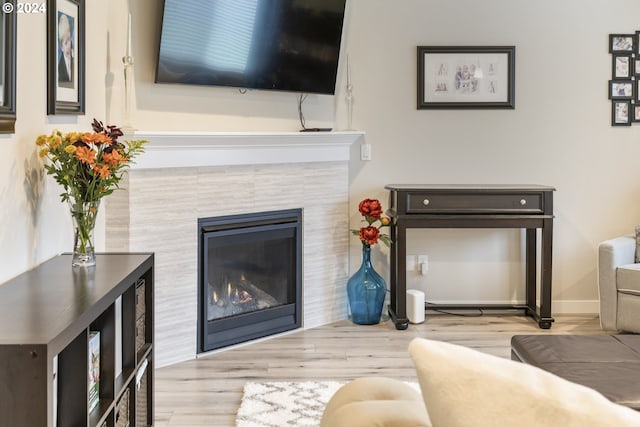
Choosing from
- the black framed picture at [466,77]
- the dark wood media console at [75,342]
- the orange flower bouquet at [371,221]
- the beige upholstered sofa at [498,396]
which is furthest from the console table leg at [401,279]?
the beige upholstered sofa at [498,396]

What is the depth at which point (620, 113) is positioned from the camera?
206 inches

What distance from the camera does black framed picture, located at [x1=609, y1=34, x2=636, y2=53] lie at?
519 cm

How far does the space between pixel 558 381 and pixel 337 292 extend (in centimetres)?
411

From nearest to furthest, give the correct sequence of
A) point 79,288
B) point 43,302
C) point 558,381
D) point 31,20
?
point 558,381
point 43,302
point 79,288
point 31,20

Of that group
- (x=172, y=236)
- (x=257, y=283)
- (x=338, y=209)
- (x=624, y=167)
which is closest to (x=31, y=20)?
(x=172, y=236)

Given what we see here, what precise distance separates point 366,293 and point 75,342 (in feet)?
10.2

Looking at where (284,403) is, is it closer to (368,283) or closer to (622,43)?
(368,283)

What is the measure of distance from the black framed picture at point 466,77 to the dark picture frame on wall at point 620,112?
701 mm

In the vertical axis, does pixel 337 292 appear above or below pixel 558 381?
below

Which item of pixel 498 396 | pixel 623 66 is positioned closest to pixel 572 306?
pixel 623 66

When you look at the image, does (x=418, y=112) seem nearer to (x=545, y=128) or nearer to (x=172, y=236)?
(x=545, y=128)

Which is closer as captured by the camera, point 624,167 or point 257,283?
point 257,283

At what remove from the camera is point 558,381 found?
0.99 metres

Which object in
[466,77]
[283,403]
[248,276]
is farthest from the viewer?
[466,77]
